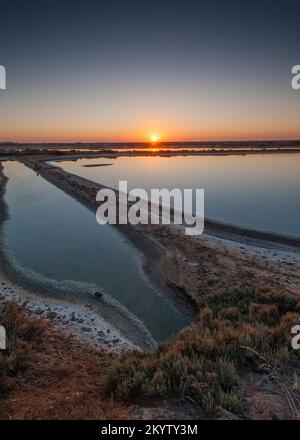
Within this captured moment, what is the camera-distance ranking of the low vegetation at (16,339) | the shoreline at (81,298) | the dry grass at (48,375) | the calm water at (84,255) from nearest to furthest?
1. the dry grass at (48,375)
2. the low vegetation at (16,339)
3. the shoreline at (81,298)
4. the calm water at (84,255)

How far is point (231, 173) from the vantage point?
3947 centimetres

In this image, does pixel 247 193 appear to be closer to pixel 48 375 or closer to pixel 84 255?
pixel 84 255

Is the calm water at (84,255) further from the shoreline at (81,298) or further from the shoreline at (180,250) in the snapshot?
the shoreline at (180,250)

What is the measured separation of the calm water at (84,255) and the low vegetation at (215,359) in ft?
7.15

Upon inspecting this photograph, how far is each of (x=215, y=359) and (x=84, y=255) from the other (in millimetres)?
9162

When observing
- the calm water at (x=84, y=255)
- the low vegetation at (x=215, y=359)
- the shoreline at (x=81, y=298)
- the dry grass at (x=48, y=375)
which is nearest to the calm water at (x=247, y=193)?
the calm water at (x=84, y=255)

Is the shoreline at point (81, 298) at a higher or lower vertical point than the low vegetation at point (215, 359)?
lower

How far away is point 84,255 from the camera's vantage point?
45.4 ft

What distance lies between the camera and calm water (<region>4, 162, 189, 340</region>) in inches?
375

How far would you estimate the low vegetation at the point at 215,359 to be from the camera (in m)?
4.61

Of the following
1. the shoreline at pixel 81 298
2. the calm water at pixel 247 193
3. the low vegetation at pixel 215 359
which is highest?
the calm water at pixel 247 193

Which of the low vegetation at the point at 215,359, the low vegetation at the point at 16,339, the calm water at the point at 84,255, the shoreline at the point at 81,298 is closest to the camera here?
the low vegetation at the point at 215,359

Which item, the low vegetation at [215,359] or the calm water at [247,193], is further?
the calm water at [247,193]
